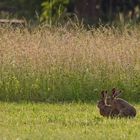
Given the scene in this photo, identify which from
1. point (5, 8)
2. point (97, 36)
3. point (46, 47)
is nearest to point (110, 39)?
point (97, 36)

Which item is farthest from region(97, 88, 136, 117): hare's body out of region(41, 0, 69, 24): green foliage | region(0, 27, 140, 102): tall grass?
region(41, 0, 69, 24): green foliage

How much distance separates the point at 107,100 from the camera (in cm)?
1097

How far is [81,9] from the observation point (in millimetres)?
29734

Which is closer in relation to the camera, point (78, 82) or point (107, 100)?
point (107, 100)

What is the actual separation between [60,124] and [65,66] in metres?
3.78

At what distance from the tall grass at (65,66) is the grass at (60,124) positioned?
2.73 feet

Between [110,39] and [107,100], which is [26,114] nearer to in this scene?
[107,100]

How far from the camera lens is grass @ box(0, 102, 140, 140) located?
9.36 meters

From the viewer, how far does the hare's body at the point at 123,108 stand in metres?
10.9

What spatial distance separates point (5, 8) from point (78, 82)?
21.6 m

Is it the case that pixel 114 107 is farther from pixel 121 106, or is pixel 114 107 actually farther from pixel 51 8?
pixel 51 8

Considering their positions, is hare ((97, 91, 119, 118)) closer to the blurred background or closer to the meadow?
the meadow

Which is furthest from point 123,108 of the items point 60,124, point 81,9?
point 81,9

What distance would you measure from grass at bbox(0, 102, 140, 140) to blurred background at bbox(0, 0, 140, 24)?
47.5 ft
